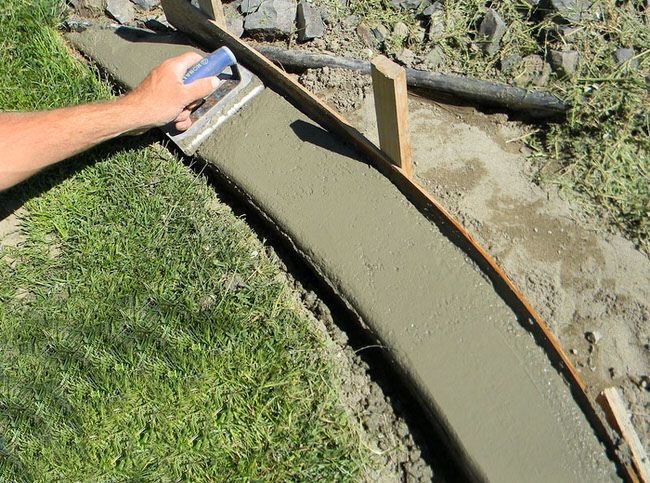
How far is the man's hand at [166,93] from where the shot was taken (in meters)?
3.14

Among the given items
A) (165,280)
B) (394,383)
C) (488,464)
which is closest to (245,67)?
(165,280)

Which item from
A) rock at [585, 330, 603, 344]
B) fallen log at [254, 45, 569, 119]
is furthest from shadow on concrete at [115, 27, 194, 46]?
rock at [585, 330, 603, 344]

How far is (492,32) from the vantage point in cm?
369

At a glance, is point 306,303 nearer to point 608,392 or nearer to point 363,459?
point 363,459

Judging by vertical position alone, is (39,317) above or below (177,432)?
above

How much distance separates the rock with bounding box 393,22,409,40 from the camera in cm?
382

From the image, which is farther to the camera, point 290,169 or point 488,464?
point 290,169

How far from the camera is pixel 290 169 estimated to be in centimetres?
322

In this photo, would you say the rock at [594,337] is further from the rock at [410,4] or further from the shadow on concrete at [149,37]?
the shadow on concrete at [149,37]

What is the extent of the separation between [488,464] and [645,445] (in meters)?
0.68

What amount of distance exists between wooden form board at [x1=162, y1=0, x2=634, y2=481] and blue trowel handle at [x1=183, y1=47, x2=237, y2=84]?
0.85 feet

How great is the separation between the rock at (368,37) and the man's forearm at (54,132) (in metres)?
1.43

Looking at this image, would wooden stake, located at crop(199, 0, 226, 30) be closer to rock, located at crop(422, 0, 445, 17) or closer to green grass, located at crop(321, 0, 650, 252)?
green grass, located at crop(321, 0, 650, 252)

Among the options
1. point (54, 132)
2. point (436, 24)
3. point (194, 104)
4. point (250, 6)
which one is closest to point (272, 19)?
point (250, 6)
